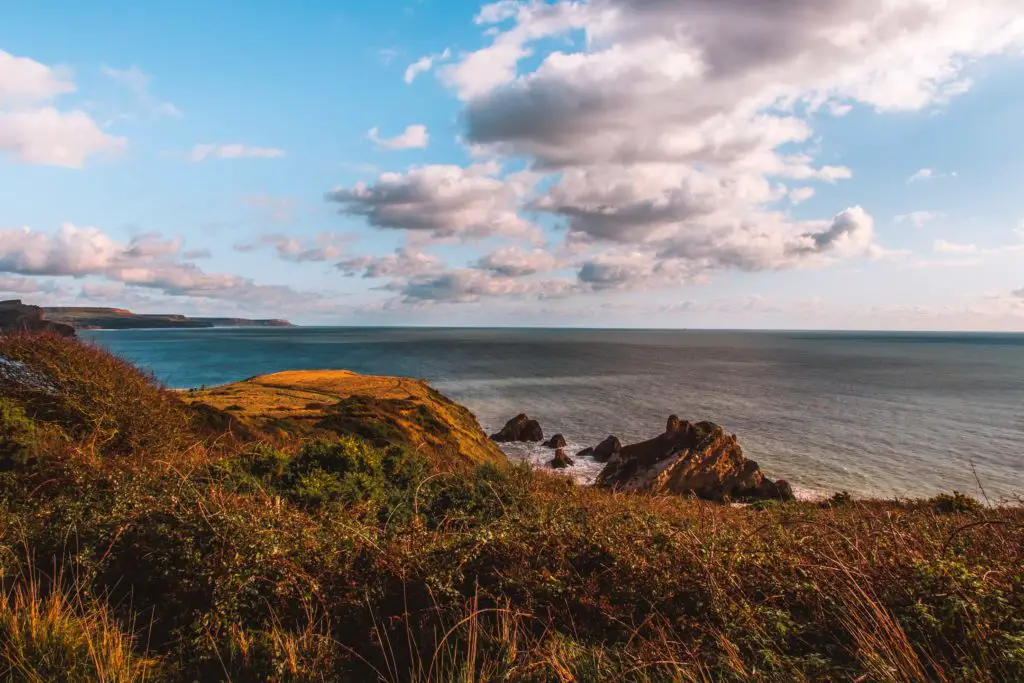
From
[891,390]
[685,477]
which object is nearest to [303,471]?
[685,477]

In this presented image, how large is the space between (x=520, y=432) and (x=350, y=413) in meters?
21.5

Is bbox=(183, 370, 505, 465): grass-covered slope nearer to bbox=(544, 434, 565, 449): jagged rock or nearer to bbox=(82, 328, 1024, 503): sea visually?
bbox=(82, 328, 1024, 503): sea

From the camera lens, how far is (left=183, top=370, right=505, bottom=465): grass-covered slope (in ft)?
49.1

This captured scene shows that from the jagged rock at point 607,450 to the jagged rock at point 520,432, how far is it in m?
5.38

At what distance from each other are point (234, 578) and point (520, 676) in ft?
9.06

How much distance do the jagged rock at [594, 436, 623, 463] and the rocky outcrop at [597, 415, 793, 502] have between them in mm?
3582

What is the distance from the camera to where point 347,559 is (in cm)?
509

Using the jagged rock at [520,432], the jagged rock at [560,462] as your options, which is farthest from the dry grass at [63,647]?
the jagged rock at [520,432]

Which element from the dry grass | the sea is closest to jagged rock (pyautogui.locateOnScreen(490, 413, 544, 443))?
the sea

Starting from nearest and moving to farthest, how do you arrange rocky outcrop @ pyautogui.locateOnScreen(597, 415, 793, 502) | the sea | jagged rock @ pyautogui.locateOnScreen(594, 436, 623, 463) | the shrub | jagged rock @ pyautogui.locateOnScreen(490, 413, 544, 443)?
1. the shrub
2. rocky outcrop @ pyautogui.locateOnScreen(597, 415, 793, 502)
3. the sea
4. jagged rock @ pyautogui.locateOnScreen(594, 436, 623, 463)
5. jagged rock @ pyautogui.locateOnScreen(490, 413, 544, 443)

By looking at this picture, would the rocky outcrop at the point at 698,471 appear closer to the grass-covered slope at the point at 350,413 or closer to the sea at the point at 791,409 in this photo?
the sea at the point at 791,409

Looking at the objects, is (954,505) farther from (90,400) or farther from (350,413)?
(90,400)

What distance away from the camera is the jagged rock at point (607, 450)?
31.3 meters

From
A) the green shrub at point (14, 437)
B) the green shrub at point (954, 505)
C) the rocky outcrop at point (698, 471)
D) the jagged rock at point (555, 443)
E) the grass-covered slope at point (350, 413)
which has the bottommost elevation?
the jagged rock at point (555, 443)
